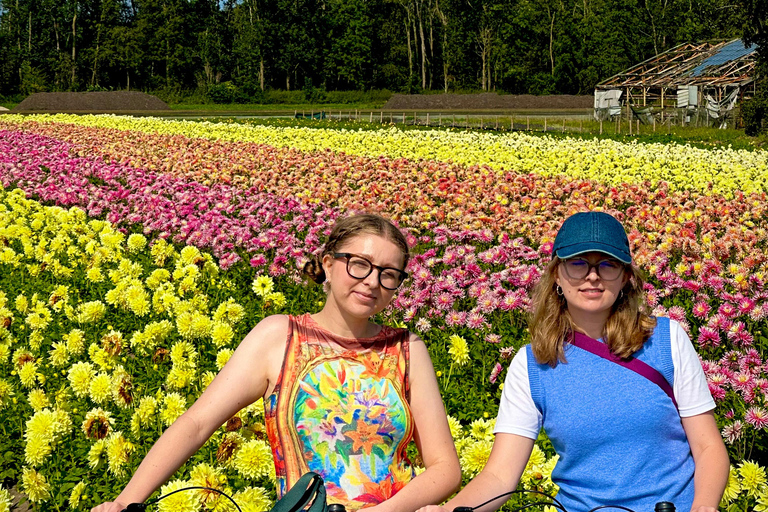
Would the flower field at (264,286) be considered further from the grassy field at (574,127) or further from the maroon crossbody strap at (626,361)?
the grassy field at (574,127)

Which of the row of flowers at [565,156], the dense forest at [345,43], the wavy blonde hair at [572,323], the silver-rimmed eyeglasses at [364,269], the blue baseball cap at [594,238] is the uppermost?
the dense forest at [345,43]

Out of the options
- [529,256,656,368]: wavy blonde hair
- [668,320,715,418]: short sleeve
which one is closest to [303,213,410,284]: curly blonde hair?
[529,256,656,368]: wavy blonde hair

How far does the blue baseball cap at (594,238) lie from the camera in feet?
7.79

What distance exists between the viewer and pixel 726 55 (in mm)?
38438

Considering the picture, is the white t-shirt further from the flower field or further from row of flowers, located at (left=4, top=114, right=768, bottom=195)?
row of flowers, located at (left=4, top=114, right=768, bottom=195)

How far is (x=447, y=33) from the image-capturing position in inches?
2835

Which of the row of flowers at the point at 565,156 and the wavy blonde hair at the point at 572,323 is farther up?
the row of flowers at the point at 565,156

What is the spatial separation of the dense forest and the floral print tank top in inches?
2433

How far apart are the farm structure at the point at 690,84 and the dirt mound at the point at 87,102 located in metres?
28.9

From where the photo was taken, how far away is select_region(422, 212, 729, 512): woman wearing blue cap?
235 centimetres

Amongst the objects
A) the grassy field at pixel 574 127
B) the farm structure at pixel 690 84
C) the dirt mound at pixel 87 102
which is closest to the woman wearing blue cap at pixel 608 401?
the grassy field at pixel 574 127

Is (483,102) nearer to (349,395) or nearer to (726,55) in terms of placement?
(726,55)

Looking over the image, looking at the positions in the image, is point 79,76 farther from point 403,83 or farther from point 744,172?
point 744,172

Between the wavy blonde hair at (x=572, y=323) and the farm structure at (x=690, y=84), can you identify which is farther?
the farm structure at (x=690, y=84)
